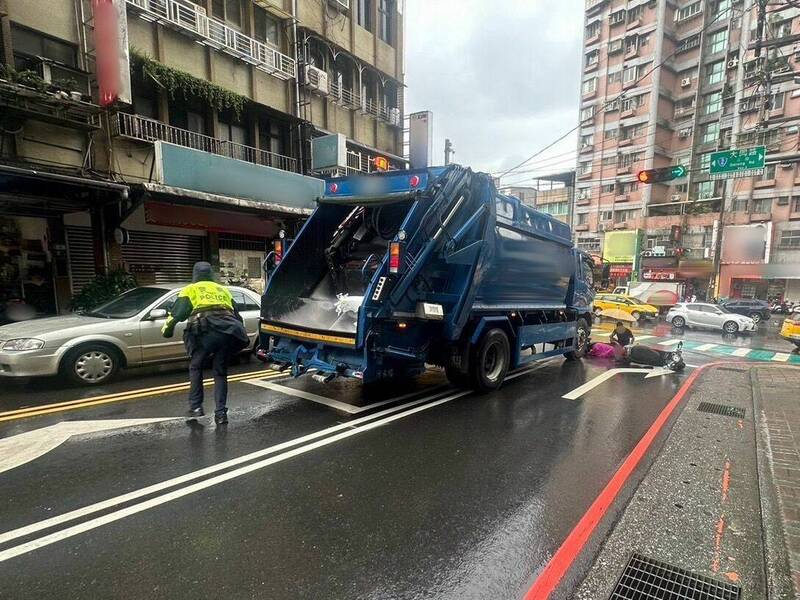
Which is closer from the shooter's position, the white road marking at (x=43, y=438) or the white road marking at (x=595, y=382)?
the white road marking at (x=43, y=438)

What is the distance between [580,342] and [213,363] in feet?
25.9

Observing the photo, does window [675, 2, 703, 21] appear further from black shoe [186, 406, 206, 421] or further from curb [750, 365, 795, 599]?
black shoe [186, 406, 206, 421]

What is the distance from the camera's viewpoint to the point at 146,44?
11.6 m

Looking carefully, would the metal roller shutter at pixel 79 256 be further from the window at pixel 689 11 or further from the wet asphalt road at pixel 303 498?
the window at pixel 689 11

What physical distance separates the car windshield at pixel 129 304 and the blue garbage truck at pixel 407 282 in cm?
233

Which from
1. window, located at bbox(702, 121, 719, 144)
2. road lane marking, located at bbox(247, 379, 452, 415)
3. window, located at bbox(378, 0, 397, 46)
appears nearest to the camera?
road lane marking, located at bbox(247, 379, 452, 415)

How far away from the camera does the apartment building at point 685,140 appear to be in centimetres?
3584

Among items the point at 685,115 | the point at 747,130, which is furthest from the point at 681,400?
the point at 685,115

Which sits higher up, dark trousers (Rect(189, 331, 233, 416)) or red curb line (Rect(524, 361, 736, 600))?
dark trousers (Rect(189, 331, 233, 416))

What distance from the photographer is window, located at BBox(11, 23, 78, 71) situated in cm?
961

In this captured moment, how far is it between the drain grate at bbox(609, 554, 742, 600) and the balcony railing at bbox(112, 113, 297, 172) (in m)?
13.0

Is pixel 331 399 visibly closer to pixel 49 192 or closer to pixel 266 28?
pixel 49 192

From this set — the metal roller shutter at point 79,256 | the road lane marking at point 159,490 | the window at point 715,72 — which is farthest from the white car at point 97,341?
the window at point 715,72

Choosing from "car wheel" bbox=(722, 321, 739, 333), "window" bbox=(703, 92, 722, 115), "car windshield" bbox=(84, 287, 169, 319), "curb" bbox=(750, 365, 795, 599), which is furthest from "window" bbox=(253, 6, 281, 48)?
"window" bbox=(703, 92, 722, 115)
